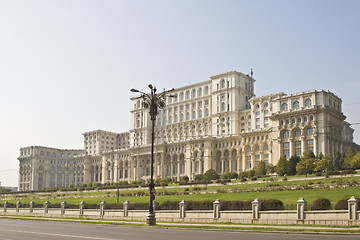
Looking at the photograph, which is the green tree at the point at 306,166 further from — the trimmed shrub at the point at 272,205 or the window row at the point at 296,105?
the trimmed shrub at the point at 272,205

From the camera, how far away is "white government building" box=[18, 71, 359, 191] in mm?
108688

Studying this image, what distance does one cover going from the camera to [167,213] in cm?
4581

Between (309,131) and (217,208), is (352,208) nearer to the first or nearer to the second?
(217,208)

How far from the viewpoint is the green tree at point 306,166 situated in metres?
87.3

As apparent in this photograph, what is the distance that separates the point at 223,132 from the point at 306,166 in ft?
183

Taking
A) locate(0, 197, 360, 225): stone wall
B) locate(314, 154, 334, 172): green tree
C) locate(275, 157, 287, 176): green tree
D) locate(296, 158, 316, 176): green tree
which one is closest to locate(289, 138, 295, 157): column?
locate(275, 157, 287, 176): green tree

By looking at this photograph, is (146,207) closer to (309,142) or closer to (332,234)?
(332,234)

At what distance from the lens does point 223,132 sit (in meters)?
142

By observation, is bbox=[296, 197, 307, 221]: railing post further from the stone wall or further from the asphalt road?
the asphalt road

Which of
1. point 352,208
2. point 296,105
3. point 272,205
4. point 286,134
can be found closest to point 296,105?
point 296,105

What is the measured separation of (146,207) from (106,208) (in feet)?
21.8

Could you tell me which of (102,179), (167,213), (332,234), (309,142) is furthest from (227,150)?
(332,234)

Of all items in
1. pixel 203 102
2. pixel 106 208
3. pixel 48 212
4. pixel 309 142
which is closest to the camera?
pixel 106 208

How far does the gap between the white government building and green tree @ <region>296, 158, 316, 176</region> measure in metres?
17.5
